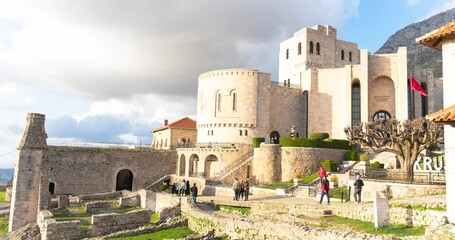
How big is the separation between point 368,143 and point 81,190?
91.8 ft

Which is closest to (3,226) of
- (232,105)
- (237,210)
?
(237,210)

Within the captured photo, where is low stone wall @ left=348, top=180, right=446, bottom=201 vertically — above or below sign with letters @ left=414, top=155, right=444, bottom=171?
below

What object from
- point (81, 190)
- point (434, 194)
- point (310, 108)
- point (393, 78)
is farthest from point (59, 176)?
point (393, 78)

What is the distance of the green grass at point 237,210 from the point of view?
18.9m

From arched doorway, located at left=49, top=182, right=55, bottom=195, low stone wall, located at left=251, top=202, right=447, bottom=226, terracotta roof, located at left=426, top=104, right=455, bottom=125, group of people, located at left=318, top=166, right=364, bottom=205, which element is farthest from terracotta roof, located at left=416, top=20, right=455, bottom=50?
arched doorway, located at left=49, top=182, right=55, bottom=195

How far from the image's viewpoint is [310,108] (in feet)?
145

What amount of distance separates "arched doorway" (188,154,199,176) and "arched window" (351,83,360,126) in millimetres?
17685

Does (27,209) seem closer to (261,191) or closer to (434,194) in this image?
(261,191)

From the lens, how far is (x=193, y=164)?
42.3 metres

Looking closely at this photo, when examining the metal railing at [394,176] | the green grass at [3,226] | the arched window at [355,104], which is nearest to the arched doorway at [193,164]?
the arched window at [355,104]

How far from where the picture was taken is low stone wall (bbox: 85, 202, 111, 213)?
82.1 feet

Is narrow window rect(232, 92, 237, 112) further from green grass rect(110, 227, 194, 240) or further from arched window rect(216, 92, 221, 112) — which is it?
green grass rect(110, 227, 194, 240)

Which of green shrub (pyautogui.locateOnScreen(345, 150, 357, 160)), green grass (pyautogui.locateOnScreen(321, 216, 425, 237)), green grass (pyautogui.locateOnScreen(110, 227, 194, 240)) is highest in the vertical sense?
green shrub (pyautogui.locateOnScreen(345, 150, 357, 160))

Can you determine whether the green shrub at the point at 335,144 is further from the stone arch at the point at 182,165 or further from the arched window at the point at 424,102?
the stone arch at the point at 182,165
